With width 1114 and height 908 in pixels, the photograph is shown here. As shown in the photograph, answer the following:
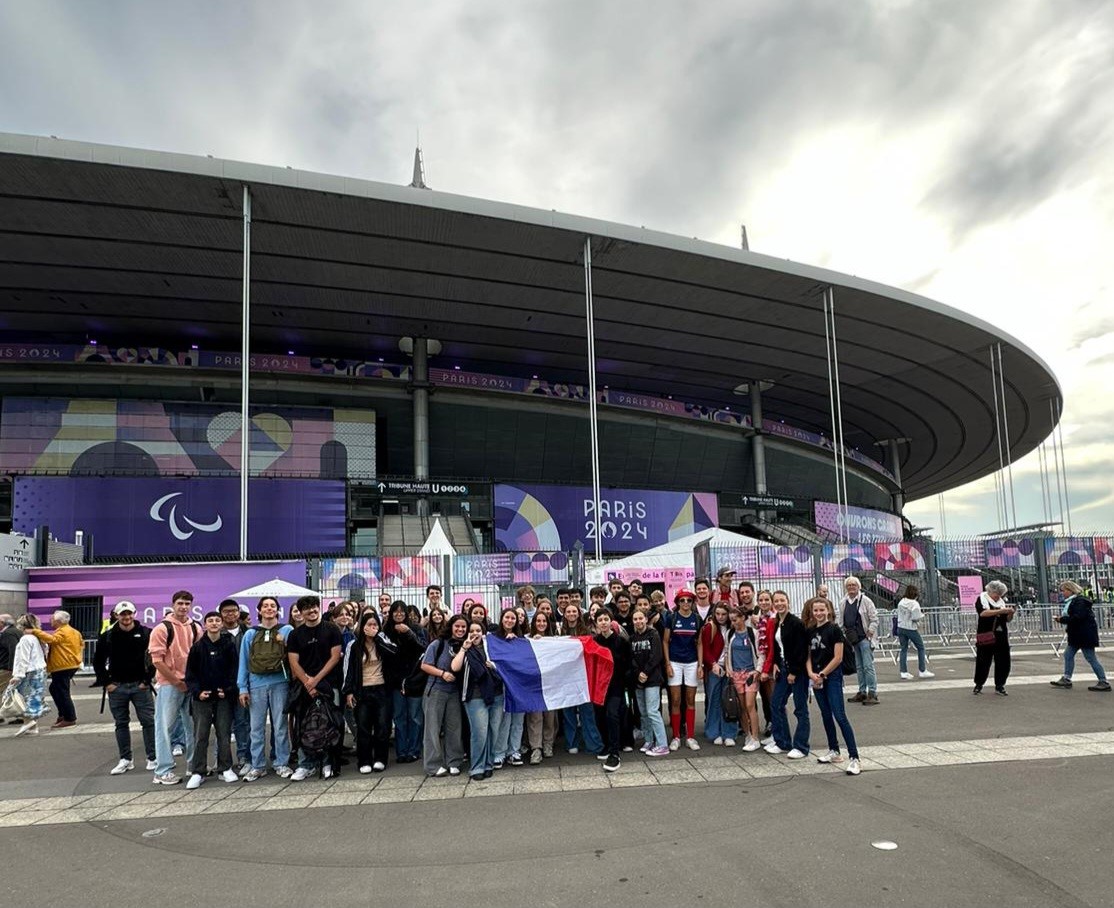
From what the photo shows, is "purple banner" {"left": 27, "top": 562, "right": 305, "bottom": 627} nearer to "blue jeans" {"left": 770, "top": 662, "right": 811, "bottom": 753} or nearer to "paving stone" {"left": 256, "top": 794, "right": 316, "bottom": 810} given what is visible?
"paving stone" {"left": 256, "top": 794, "right": 316, "bottom": 810}

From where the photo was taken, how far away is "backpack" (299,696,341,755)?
283 inches

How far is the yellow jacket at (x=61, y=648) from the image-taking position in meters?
10.9

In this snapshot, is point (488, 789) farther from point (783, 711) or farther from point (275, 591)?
point (275, 591)

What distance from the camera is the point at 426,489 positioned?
3600 cm

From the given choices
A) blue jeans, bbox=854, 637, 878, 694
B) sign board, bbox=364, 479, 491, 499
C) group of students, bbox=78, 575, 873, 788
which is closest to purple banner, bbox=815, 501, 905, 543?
sign board, bbox=364, 479, 491, 499

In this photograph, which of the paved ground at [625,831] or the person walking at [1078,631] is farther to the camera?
the person walking at [1078,631]

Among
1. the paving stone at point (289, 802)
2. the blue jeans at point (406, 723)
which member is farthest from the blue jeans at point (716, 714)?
the paving stone at point (289, 802)

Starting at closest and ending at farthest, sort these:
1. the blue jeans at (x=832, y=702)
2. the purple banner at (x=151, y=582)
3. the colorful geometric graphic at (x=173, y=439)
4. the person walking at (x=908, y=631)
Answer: the blue jeans at (x=832, y=702)
the person walking at (x=908, y=631)
the purple banner at (x=151, y=582)
the colorful geometric graphic at (x=173, y=439)

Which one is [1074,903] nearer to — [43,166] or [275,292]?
[43,166]

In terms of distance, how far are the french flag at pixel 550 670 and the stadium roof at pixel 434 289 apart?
19811 millimetres

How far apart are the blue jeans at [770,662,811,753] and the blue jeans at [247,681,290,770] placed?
5011mm

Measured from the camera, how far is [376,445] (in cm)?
3788

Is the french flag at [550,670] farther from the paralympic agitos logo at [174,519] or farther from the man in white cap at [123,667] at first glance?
the paralympic agitos logo at [174,519]

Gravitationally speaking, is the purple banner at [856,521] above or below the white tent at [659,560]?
above
